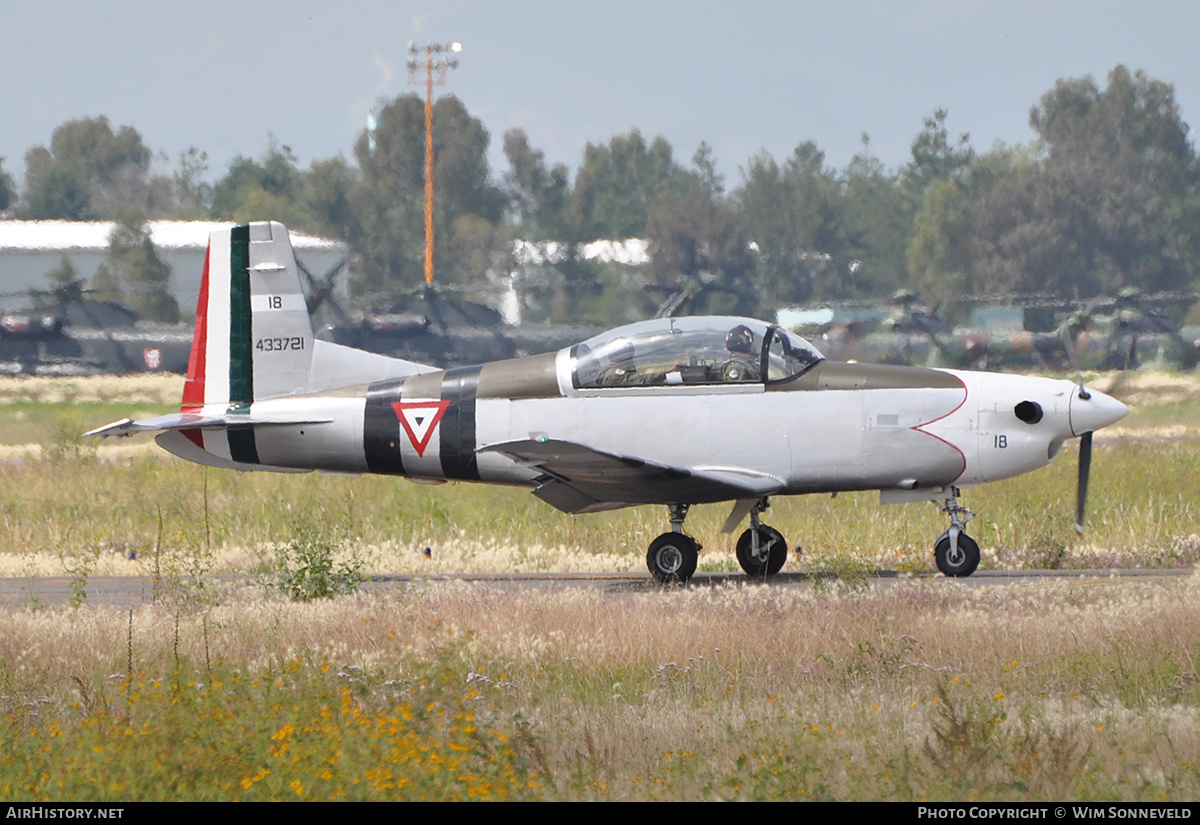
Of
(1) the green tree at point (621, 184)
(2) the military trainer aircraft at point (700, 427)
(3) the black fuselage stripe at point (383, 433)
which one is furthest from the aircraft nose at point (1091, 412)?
(1) the green tree at point (621, 184)

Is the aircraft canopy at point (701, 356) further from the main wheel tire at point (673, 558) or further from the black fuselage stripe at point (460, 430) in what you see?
the main wheel tire at point (673, 558)

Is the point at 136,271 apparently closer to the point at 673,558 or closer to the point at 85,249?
the point at 85,249

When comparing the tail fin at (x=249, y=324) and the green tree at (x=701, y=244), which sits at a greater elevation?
the green tree at (x=701, y=244)

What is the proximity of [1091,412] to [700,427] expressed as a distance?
127 inches

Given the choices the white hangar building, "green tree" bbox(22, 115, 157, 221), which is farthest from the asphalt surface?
"green tree" bbox(22, 115, 157, 221)

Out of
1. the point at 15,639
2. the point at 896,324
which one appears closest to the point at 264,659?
the point at 15,639

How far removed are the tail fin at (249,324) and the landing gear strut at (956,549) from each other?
6.17 meters

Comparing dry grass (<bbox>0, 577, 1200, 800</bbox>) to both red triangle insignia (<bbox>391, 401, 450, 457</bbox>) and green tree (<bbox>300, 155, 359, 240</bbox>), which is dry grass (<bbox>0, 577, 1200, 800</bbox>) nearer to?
red triangle insignia (<bbox>391, 401, 450, 457</bbox>)

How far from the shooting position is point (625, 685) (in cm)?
776

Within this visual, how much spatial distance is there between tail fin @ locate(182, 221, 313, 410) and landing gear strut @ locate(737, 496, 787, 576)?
4524mm

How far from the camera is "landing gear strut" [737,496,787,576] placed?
12.6 meters

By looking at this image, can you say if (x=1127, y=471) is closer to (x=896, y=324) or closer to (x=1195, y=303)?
(x=896, y=324)

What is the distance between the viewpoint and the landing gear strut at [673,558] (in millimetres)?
11930

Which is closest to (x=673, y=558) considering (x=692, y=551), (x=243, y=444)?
(x=692, y=551)
